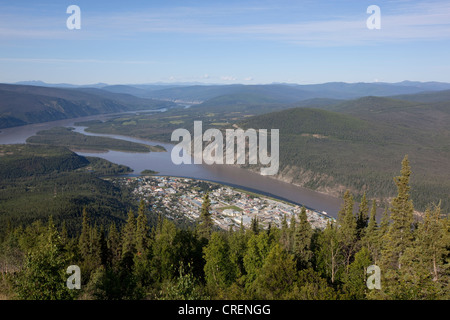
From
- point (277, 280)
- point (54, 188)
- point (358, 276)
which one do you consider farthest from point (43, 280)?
point (54, 188)

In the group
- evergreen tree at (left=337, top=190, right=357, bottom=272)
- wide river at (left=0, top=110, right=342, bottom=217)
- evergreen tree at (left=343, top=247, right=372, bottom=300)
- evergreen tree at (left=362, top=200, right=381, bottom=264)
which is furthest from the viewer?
wide river at (left=0, top=110, right=342, bottom=217)

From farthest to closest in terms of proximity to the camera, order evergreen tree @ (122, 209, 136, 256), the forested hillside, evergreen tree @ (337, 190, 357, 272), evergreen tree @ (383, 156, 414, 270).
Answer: the forested hillside < evergreen tree @ (122, 209, 136, 256) < evergreen tree @ (337, 190, 357, 272) < evergreen tree @ (383, 156, 414, 270)

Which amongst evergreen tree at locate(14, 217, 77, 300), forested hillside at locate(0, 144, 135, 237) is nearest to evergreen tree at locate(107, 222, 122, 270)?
evergreen tree at locate(14, 217, 77, 300)

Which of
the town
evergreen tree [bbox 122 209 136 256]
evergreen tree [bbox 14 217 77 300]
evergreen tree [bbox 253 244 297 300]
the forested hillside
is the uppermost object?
evergreen tree [bbox 14 217 77 300]

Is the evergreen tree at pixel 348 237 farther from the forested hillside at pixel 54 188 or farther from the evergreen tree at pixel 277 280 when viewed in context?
the forested hillside at pixel 54 188

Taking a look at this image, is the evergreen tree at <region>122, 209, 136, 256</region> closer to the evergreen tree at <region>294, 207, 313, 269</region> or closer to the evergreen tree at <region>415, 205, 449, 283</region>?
the evergreen tree at <region>294, 207, 313, 269</region>
